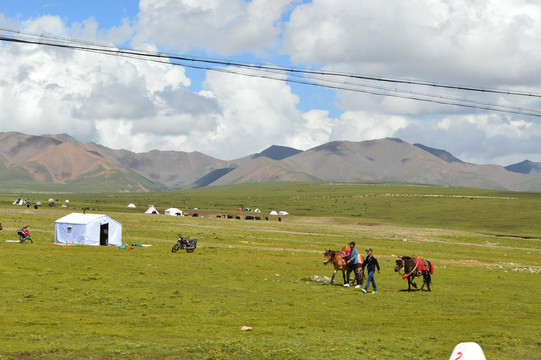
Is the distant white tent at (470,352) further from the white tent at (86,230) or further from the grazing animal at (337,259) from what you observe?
the white tent at (86,230)

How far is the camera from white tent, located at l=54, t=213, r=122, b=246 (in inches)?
2283

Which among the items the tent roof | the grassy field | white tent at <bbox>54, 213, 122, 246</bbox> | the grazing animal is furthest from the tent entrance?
the grazing animal

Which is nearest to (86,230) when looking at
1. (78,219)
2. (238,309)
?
(78,219)

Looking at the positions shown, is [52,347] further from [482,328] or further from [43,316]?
[482,328]

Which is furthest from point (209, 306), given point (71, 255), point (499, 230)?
point (499, 230)

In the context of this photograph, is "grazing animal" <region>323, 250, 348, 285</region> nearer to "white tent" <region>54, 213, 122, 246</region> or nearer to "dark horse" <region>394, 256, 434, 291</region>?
"dark horse" <region>394, 256, 434, 291</region>

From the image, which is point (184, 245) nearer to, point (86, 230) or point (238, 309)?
point (86, 230)

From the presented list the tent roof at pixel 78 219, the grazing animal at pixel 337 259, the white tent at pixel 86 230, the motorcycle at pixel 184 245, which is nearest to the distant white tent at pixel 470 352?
the grazing animal at pixel 337 259

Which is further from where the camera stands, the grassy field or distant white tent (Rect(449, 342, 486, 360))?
the grassy field

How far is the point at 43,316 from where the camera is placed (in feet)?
72.9

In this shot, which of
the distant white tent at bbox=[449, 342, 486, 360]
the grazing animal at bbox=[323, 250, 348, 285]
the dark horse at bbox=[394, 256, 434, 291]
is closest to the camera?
the distant white tent at bbox=[449, 342, 486, 360]

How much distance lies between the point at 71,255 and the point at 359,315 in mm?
29964

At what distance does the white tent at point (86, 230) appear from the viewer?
5800 cm

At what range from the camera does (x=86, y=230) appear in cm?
5828
